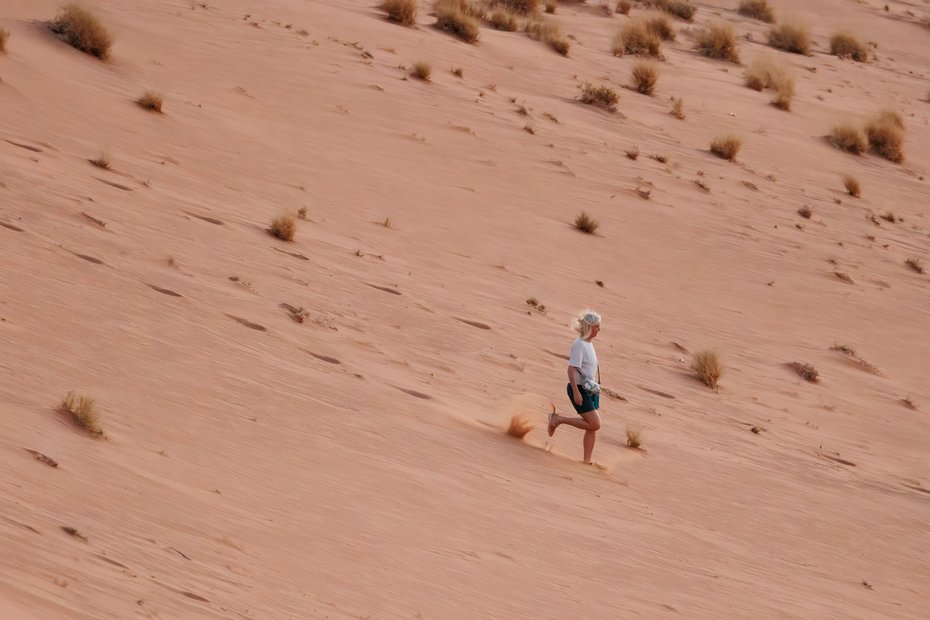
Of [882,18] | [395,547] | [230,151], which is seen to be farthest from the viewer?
[882,18]

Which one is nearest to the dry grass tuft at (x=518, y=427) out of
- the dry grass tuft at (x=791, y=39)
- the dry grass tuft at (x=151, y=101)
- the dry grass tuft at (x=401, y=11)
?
the dry grass tuft at (x=151, y=101)

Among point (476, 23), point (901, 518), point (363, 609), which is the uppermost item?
point (476, 23)

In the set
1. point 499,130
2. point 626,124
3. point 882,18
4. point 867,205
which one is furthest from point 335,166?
point 882,18

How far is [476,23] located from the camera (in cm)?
2181

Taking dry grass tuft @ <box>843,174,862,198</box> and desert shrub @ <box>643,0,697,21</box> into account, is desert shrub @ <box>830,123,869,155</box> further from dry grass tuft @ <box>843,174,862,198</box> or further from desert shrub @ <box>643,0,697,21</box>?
desert shrub @ <box>643,0,697,21</box>

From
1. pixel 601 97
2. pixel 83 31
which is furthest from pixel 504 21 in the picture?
pixel 83 31

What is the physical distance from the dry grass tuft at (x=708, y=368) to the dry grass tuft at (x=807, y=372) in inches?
51.3

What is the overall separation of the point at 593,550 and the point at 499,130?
10896 millimetres

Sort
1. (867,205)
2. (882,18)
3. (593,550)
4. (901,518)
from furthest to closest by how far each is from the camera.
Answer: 1. (882,18)
2. (867,205)
3. (901,518)
4. (593,550)

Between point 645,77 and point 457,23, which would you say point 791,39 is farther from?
point 457,23

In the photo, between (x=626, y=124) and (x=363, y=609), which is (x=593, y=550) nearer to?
(x=363, y=609)

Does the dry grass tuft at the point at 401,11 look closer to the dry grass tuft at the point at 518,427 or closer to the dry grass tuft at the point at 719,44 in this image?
the dry grass tuft at the point at 719,44

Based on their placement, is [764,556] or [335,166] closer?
[764,556]

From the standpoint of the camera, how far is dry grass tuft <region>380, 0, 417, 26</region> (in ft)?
69.4
